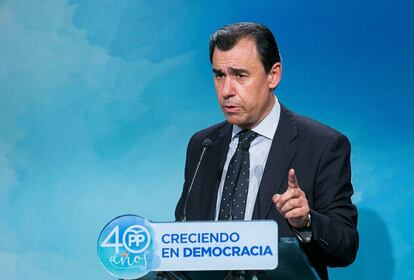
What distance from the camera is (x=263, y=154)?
225 cm

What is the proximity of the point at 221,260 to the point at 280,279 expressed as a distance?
6.5 inches

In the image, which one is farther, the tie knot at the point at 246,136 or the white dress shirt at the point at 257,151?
the tie knot at the point at 246,136

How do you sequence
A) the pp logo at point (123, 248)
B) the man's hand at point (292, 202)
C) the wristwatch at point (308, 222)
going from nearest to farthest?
1. the pp logo at point (123, 248)
2. the man's hand at point (292, 202)
3. the wristwatch at point (308, 222)

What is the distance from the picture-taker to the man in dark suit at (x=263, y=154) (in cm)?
211

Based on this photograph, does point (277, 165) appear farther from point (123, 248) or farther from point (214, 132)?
point (123, 248)

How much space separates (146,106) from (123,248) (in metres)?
1.75

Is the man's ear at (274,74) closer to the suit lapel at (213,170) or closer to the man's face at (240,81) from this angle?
the man's face at (240,81)

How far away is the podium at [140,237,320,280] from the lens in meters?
1.57

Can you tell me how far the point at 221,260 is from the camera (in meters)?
1.51

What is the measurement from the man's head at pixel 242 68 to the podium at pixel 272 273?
590 millimetres

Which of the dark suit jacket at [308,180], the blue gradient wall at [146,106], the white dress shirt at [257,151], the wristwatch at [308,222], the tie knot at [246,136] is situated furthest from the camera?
the blue gradient wall at [146,106]

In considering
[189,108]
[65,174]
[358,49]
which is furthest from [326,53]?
[65,174]

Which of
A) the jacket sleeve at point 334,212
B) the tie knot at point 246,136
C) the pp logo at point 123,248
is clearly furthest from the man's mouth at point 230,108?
the pp logo at point 123,248

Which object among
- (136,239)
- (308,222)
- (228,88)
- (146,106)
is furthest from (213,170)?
(146,106)
